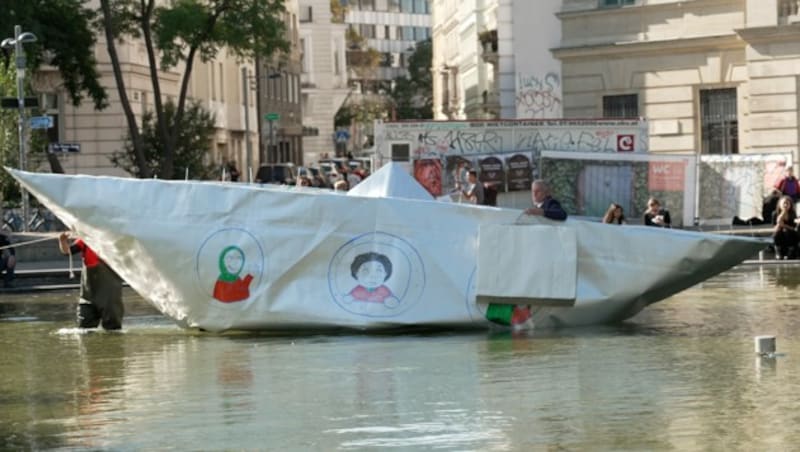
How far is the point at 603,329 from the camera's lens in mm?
20531

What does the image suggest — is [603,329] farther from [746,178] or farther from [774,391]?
[746,178]

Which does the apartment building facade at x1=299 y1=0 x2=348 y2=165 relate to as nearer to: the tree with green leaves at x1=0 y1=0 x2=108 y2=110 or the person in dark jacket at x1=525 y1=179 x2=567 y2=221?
the tree with green leaves at x1=0 y1=0 x2=108 y2=110

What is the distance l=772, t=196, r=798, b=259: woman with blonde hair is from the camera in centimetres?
3388

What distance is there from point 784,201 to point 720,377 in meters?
19.2

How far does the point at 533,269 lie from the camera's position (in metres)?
20.7

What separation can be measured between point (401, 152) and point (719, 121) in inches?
299

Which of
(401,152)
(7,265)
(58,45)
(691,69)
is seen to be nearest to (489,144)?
(401,152)

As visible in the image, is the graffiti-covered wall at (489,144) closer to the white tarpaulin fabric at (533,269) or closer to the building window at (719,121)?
the building window at (719,121)

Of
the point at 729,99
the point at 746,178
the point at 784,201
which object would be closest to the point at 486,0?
the point at 729,99

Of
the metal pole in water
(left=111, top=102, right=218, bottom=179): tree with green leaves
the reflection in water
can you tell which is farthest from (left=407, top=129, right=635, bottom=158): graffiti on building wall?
the metal pole in water

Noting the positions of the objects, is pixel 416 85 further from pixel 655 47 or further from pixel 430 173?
pixel 430 173

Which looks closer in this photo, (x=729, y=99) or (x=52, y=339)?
(x=52, y=339)

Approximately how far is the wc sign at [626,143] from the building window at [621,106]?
4.13m

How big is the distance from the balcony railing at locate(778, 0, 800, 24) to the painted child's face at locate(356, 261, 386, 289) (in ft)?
76.8
